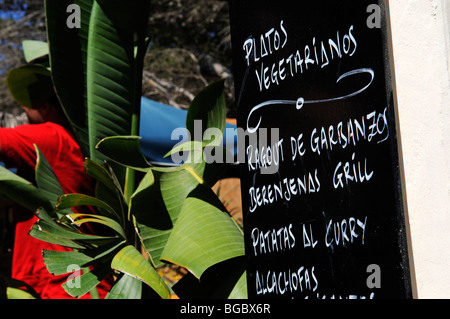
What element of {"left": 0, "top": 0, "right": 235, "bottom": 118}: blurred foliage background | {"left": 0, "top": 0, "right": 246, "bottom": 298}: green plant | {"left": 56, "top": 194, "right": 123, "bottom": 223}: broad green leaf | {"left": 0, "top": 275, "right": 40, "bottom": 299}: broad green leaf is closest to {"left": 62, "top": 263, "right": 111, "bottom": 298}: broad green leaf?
{"left": 0, "top": 0, "right": 246, "bottom": 298}: green plant

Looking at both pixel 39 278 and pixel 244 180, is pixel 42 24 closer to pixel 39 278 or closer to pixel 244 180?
pixel 39 278

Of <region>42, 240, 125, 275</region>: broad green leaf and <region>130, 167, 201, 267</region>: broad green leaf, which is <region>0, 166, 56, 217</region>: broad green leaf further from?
<region>130, 167, 201, 267</region>: broad green leaf

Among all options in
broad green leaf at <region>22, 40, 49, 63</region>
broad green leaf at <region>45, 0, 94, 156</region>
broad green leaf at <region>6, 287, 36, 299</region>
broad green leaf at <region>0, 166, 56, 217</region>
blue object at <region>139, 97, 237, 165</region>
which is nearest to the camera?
broad green leaf at <region>0, 166, 56, 217</region>

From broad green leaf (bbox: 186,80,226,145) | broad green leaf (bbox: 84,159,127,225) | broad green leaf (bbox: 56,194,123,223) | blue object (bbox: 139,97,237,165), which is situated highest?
blue object (bbox: 139,97,237,165)

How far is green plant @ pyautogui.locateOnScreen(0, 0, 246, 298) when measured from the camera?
2.07 meters

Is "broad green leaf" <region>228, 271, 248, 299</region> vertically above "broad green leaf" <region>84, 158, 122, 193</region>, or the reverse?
"broad green leaf" <region>84, 158, 122, 193</region>

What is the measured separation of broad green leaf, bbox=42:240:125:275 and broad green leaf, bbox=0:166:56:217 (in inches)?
12.0

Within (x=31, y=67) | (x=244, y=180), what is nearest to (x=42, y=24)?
(x=31, y=67)

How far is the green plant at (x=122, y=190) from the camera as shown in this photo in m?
2.07

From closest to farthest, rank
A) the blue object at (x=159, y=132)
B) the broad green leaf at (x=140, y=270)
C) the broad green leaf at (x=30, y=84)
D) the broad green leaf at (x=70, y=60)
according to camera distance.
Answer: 1. the broad green leaf at (x=140, y=270)
2. the broad green leaf at (x=70, y=60)
3. the broad green leaf at (x=30, y=84)
4. the blue object at (x=159, y=132)

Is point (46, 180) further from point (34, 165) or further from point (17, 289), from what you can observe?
point (17, 289)

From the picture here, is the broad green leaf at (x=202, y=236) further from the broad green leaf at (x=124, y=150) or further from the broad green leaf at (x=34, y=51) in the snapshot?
the broad green leaf at (x=34, y=51)

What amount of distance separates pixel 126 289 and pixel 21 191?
1.89ft

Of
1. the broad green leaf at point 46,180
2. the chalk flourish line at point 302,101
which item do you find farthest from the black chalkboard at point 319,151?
the broad green leaf at point 46,180
